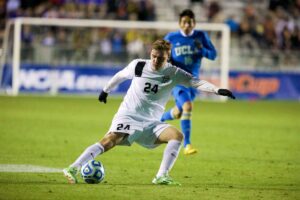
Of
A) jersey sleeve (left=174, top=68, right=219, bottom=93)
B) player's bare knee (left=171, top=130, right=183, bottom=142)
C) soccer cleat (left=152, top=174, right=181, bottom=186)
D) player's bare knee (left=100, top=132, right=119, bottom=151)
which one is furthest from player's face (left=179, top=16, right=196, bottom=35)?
soccer cleat (left=152, top=174, right=181, bottom=186)

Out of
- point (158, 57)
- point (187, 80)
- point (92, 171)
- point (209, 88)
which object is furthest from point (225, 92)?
point (92, 171)

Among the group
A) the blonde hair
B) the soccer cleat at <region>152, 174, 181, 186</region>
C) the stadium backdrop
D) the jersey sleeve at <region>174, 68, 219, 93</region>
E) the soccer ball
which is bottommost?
the stadium backdrop

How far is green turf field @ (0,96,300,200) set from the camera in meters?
9.20

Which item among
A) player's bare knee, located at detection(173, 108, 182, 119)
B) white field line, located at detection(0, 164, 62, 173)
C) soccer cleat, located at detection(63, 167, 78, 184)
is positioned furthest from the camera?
player's bare knee, located at detection(173, 108, 182, 119)

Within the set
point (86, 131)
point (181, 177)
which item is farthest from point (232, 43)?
point (181, 177)

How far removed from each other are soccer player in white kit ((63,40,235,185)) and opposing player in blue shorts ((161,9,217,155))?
4.05m

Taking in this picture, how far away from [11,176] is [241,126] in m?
10.7

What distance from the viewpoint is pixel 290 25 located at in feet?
110

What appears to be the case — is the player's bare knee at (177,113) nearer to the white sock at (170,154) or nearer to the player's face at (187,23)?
the player's face at (187,23)

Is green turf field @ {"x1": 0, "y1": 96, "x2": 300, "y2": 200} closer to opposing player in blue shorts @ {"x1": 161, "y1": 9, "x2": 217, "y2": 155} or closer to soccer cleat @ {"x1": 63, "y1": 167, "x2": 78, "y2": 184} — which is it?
soccer cleat @ {"x1": 63, "y1": 167, "x2": 78, "y2": 184}

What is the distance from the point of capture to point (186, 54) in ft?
46.8

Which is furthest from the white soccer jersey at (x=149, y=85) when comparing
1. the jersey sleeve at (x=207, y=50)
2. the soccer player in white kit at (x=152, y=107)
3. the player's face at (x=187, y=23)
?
the jersey sleeve at (x=207, y=50)

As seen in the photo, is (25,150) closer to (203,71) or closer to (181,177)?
(181,177)

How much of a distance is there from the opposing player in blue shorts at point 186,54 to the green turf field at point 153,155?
34.4 inches
